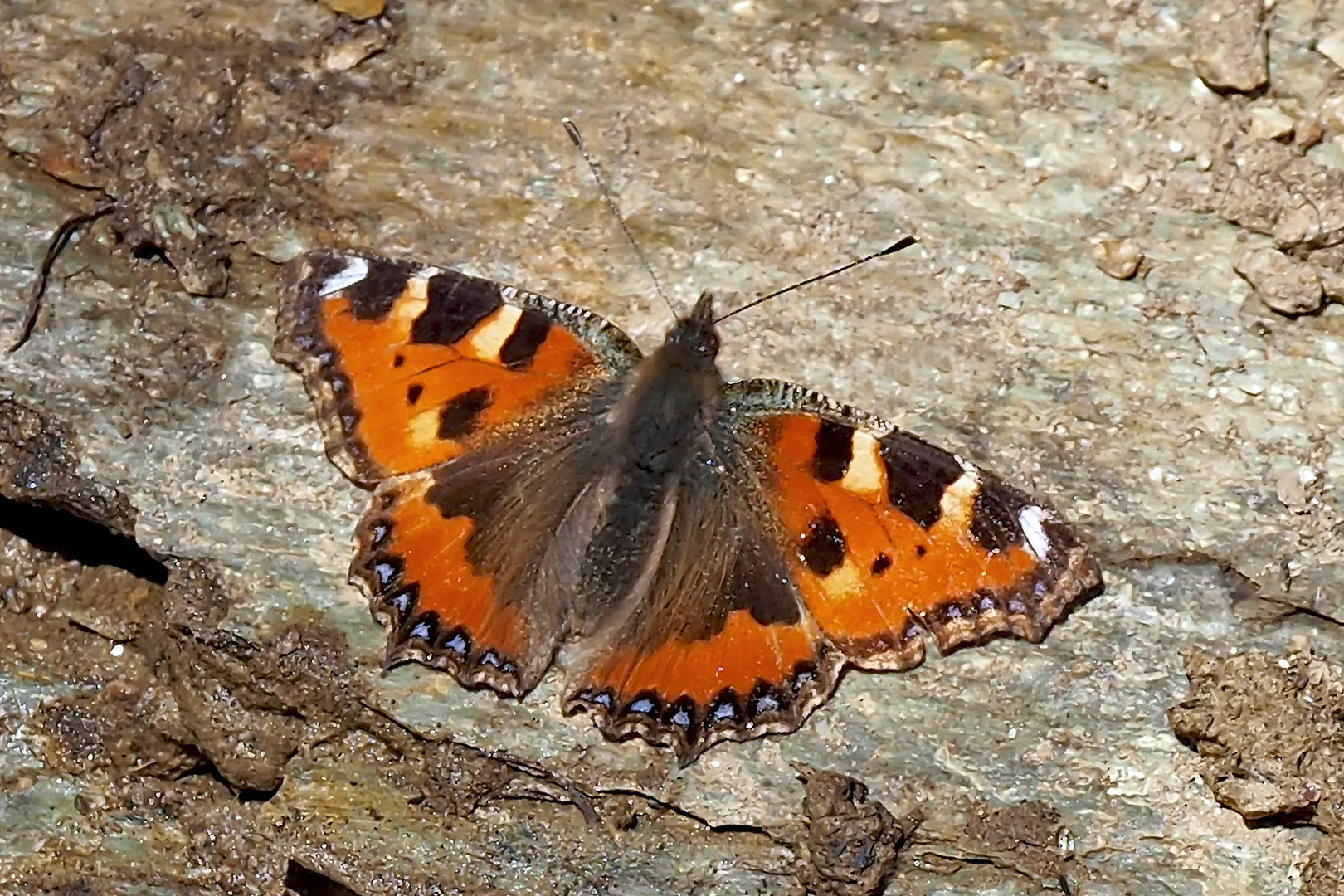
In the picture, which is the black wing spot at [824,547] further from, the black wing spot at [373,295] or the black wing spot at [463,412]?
the black wing spot at [373,295]

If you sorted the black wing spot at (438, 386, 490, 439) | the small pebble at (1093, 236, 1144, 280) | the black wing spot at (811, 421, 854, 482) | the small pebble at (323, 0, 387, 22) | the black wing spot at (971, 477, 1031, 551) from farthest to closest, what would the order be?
the small pebble at (323, 0, 387, 22) → the small pebble at (1093, 236, 1144, 280) → the black wing spot at (438, 386, 490, 439) → the black wing spot at (811, 421, 854, 482) → the black wing spot at (971, 477, 1031, 551)

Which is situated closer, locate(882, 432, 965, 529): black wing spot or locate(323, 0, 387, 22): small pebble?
locate(882, 432, 965, 529): black wing spot

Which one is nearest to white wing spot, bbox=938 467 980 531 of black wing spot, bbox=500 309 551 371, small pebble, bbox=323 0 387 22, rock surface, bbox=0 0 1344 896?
rock surface, bbox=0 0 1344 896

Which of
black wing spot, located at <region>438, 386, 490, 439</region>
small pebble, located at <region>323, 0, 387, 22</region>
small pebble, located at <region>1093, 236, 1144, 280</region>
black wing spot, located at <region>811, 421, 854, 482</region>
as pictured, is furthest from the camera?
small pebble, located at <region>323, 0, 387, 22</region>

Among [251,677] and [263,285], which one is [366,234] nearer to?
[263,285]

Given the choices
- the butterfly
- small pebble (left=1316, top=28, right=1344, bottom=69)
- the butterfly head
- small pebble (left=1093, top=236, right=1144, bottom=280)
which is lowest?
the butterfly

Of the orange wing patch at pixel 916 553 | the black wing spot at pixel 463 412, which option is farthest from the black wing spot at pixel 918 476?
the black wing spot at pixel 463 412

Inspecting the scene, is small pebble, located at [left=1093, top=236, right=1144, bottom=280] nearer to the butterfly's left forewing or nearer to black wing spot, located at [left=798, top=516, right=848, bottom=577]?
the butterfly's left forewing
